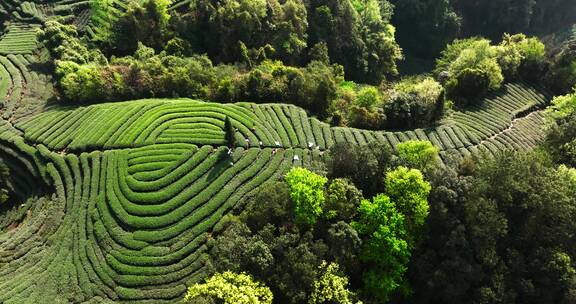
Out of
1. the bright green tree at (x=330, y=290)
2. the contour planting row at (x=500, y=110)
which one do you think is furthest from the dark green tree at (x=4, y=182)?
the contour planting row at (x=500, y=110)

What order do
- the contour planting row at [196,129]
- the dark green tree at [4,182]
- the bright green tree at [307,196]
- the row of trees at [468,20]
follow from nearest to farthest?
1. the bright green tree at [307,196]
2. the dark green tree at [4,182]
3. the contour planting row at [196,129]
4. the row of trees at [468,20]

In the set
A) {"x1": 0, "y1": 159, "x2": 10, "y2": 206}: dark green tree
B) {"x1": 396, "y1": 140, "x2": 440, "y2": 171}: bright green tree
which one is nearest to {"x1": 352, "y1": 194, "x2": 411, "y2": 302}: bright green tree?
{"x1": 396, "y1": 140, "x2": 440, "y2": 171}: bright green tree

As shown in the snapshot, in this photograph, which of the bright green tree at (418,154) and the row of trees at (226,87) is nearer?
the bright green tree at (418,154)

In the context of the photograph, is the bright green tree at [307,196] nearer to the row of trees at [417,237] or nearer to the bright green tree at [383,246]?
the row of trees at [417,237]

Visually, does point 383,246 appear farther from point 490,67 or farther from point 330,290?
point 490,67

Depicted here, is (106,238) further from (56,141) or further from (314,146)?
(314,146)

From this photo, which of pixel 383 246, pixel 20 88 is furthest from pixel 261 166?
pixel 20 88

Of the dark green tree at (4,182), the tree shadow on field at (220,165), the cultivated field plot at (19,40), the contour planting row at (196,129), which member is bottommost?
the dark green tree at (4,182)

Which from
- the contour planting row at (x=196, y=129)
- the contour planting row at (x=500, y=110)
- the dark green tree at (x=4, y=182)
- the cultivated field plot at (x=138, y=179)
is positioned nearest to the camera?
the cultivated field plot at (x=138, y=179)
